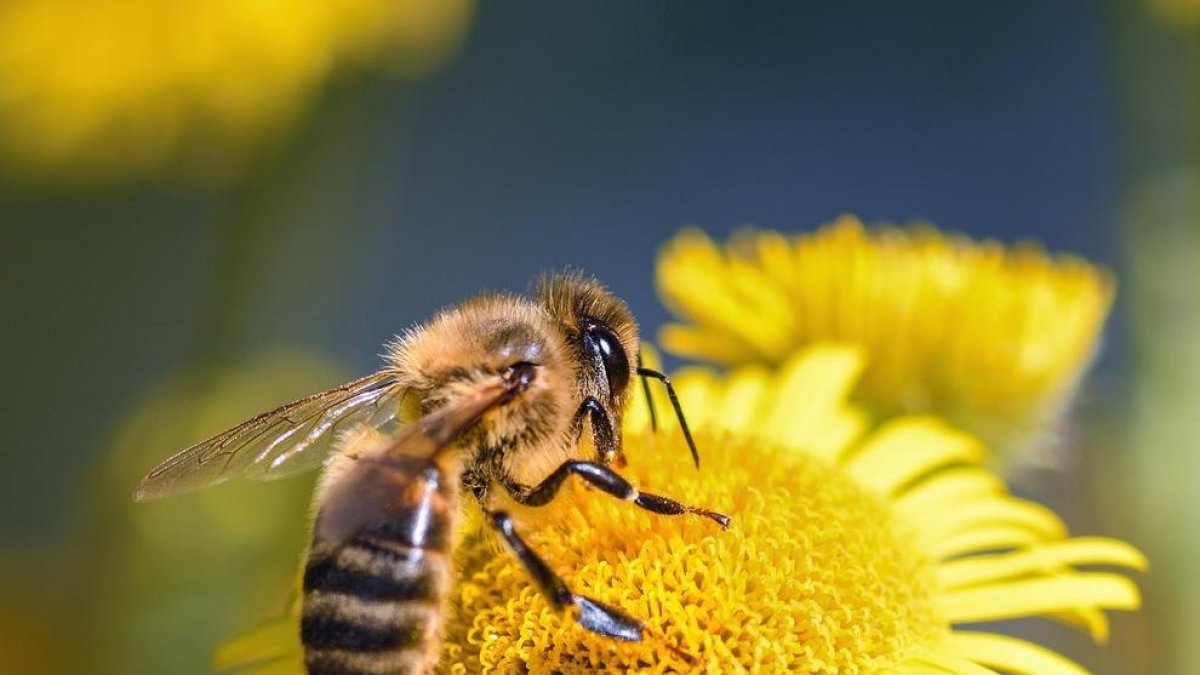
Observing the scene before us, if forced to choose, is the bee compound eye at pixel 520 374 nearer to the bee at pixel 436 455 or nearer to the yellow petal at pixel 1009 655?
the bee at pixel 436 455

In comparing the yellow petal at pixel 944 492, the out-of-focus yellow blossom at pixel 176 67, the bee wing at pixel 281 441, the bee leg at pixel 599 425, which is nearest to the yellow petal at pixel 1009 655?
the yellow petal at pixel 944 492

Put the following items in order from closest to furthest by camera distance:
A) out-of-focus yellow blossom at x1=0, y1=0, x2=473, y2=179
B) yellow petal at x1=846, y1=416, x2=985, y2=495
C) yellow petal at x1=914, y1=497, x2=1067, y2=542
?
1. yellow petal at x1=914, y1=497, x2=1067, y2=542
2. yellow petal at x1=846, y1=416, x2=985, y2=495
3. out-of-focus yellow blossom at x1=0, y1=0, x2=473, y2=179

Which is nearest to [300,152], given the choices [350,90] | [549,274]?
[350,90]

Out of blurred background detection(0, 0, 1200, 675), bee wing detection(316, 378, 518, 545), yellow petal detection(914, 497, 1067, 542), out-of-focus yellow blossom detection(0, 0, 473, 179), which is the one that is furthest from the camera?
out-of-focus yellow blossom detection(0, 0, 473, 179)

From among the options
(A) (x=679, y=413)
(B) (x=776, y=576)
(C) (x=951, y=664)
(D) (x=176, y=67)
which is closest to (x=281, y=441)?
(A) (x=679, y=413)

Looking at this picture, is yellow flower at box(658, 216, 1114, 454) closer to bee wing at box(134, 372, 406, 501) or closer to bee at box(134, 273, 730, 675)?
bee at box(134, 273, 730, 675)

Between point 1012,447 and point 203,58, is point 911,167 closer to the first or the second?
point 203,58

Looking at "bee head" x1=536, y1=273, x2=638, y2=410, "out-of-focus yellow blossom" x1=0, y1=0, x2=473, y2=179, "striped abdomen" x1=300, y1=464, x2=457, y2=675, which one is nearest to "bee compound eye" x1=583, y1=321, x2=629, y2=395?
"bee head" x1=536, y1=273, x2=638, y2=410

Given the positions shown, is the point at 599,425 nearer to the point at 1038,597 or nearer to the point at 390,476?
the point at 390,476
